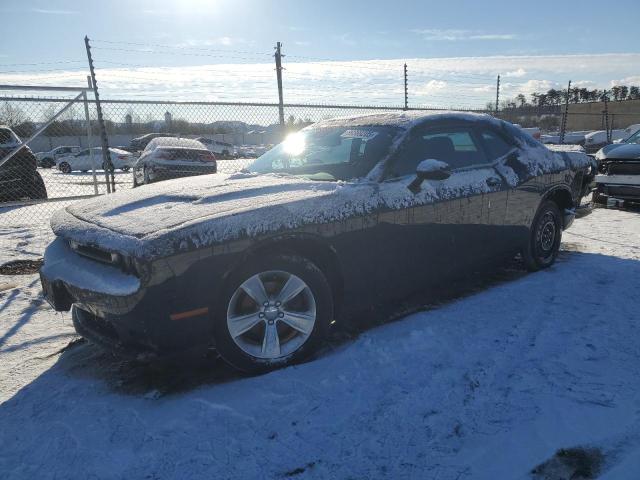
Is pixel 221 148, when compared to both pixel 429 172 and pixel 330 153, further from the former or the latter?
pixel 429 172

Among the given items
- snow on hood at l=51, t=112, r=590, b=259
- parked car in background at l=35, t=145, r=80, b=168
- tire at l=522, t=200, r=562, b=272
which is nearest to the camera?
snow on hood at l=51, t=112, r=590, b=259

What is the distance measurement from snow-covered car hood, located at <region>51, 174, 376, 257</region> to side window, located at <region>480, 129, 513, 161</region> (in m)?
1.50

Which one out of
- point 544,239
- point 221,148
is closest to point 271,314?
point 544,239

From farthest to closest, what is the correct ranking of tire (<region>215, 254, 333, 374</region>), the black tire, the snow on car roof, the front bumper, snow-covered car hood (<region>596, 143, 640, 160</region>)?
the snow on car roof, the black tire, snow-covered car hood (<region>596, 143, 640, 160</region>), tire (<region>215, 254, 333, 374</region>), the front bumper

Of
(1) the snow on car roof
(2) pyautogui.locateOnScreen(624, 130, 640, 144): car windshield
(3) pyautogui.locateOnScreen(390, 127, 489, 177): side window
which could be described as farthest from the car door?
(1) the snow on car roof

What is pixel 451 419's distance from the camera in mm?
2344

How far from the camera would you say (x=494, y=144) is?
429 cm

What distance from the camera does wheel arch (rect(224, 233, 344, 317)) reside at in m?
2.75

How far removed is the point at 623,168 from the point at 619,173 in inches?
3.9

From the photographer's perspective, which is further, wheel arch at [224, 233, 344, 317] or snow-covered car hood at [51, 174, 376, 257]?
wheel arch at [224, 233, 344, 317]

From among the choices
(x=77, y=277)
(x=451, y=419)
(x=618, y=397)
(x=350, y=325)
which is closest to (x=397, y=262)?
(x=350, y=325)

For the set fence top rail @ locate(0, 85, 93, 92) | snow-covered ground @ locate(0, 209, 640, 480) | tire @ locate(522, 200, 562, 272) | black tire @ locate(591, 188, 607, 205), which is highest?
fence top rail @ locate(0, 85, 93, 92)

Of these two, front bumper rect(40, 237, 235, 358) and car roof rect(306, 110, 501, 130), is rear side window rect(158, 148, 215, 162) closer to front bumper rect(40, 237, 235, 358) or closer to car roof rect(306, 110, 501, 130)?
car roof rect(306, 110, 501, 130)

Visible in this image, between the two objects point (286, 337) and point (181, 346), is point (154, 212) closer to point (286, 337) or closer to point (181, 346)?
point (181, 346)
